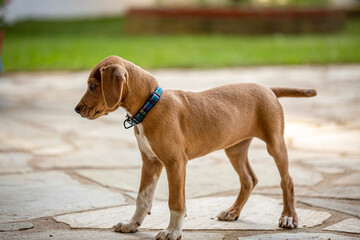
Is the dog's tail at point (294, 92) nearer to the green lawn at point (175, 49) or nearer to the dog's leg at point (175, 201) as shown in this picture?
the dog's leg at point (175, 201)

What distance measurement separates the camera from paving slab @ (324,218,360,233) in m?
2.80

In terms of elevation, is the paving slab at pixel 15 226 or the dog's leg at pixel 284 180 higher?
the dog's leg at pixel 284 180

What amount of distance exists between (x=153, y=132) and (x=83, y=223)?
2.40 ft

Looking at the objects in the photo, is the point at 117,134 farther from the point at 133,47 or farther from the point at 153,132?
the point at 133,47

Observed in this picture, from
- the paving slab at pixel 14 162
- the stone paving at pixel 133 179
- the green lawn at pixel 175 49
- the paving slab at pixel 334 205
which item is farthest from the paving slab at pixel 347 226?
the green lawn at pixel 175 49

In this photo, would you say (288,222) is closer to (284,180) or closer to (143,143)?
(284,180)

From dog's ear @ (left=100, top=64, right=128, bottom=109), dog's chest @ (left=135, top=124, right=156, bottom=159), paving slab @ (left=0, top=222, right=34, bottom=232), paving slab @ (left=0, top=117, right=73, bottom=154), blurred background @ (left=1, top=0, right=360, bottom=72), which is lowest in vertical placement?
blurred background @ (left=1, top=0, right=360, bottom=72)

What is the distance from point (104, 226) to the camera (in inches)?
114

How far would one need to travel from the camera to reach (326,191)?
349 centimetres

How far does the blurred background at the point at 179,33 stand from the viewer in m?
10.3

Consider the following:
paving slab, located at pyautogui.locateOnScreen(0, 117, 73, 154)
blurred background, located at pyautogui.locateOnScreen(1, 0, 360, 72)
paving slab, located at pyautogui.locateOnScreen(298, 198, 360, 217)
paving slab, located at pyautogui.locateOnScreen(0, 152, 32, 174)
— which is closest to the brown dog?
paving slab, located at pyautogui.locateOnScreen(298, 198, 360, 217)

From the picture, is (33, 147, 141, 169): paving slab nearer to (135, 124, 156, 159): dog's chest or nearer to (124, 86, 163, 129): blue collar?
(135, 124, 156, 159): dog's chest

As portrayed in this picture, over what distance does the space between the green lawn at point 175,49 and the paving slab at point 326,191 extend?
6.08m

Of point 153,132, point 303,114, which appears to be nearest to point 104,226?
point 153,132
